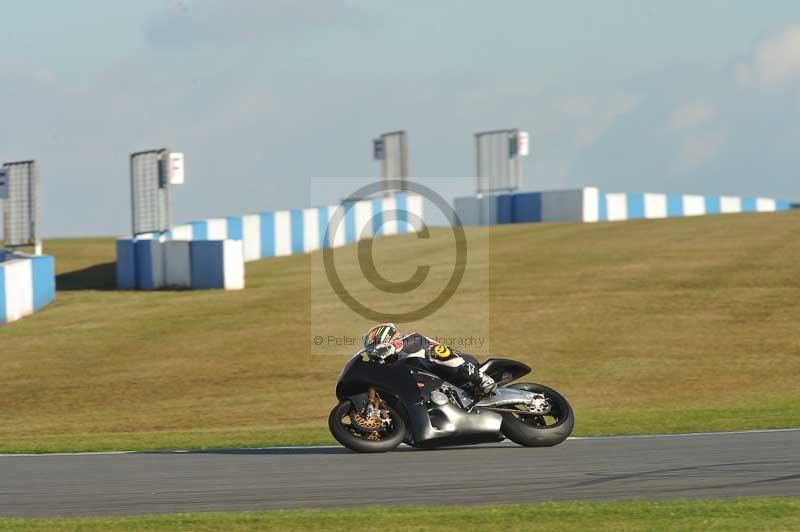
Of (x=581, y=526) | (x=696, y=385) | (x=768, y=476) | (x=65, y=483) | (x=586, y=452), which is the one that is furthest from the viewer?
(x=696, y=385)

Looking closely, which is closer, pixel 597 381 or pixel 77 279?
pixel 597 381

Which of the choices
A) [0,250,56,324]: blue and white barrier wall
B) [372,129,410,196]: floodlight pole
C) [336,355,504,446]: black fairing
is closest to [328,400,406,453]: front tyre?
[336,355,504,446]: black fairing

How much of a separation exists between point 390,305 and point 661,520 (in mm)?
16266

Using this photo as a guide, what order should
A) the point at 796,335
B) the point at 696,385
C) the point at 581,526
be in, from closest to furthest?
the point at 581,526 → the point at 696,385 → the point at 796,335

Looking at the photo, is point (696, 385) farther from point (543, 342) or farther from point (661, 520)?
point (661, 520)

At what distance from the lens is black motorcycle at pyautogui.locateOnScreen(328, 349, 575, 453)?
1152 cm

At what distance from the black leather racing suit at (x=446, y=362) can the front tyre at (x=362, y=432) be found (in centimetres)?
57

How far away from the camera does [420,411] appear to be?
11500mm

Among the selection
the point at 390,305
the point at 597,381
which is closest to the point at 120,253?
the point at 390,305

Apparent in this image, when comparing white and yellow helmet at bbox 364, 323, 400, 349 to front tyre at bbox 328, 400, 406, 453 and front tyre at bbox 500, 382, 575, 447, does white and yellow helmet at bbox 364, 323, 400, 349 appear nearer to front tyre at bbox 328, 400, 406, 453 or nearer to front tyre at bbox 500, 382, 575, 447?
front tyre at bbox 328, 400, 406, 453

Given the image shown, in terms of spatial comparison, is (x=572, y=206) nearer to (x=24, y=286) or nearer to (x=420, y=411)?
(x=24, y=286)

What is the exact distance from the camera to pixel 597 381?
698 inches

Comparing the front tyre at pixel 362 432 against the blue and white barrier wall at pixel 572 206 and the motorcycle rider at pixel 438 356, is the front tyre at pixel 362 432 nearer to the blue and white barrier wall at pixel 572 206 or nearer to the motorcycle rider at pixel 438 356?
the motorcycle rider at pixel 438 356

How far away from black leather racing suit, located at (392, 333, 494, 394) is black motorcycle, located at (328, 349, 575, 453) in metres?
0.07
